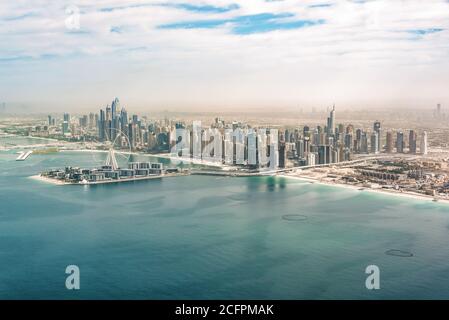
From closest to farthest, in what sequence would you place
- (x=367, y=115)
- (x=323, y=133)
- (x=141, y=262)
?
(x=141, y=262) < (x=323, y=133) < (x=367, y=115)

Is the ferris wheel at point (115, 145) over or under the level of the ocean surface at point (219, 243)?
over

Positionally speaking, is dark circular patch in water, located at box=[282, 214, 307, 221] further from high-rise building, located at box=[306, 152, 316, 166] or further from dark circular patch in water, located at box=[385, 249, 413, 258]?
high-rise building, located at box=[306, 152, 316, 166]

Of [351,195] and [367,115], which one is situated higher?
[367,115]

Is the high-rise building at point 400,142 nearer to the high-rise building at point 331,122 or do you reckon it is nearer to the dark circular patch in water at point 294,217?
the high-rise building at point 331,122

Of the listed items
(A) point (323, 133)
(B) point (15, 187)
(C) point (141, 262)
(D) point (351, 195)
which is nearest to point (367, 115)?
(A) point (323, 133)

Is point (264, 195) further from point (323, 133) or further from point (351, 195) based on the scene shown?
point (323, 133)

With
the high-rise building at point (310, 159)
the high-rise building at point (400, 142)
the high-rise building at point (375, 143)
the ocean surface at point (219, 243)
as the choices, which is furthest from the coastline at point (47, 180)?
the high-rise building at point (400, 142)

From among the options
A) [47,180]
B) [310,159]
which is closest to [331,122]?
[310,159]

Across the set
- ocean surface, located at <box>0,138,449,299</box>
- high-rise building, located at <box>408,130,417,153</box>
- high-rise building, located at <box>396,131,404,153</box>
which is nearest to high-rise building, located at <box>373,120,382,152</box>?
high-rise building, located at <box>396,131,404,153</box>
